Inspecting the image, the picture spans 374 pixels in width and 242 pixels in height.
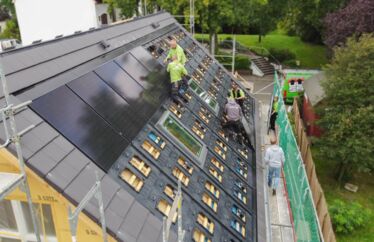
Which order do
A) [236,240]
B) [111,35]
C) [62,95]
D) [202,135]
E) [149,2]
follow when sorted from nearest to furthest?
[62,95] → [236,240] → [202,135] → [111,35] → [149,2]

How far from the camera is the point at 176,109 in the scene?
840cm

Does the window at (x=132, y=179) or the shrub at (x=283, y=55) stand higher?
the window at (x=132, y=179)

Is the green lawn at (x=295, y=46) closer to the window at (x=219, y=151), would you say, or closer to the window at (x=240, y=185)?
the window at (x=219, y=151)

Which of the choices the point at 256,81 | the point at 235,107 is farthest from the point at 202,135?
the point at 256,81

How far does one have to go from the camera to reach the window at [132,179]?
523 centimetres

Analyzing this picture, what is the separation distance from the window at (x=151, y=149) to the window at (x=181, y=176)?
472 mm

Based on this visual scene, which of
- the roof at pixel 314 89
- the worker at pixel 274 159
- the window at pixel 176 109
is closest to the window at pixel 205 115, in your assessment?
the window at pixel 176 109

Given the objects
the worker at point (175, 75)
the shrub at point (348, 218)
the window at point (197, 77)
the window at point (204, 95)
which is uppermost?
the worker at point (175, 75)

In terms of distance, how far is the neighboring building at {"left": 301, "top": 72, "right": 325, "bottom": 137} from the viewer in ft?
60.8

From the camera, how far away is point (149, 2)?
27.4 m

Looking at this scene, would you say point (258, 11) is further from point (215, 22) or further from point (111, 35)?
point (111, 35)

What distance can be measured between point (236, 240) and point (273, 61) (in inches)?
1156

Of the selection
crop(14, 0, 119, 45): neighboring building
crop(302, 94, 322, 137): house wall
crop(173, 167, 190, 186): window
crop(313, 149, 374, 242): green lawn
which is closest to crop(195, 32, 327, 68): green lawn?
crop(302, 94, 322, 137): house wall

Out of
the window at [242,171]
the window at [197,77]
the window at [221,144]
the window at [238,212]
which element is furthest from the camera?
the window at [197,77]
